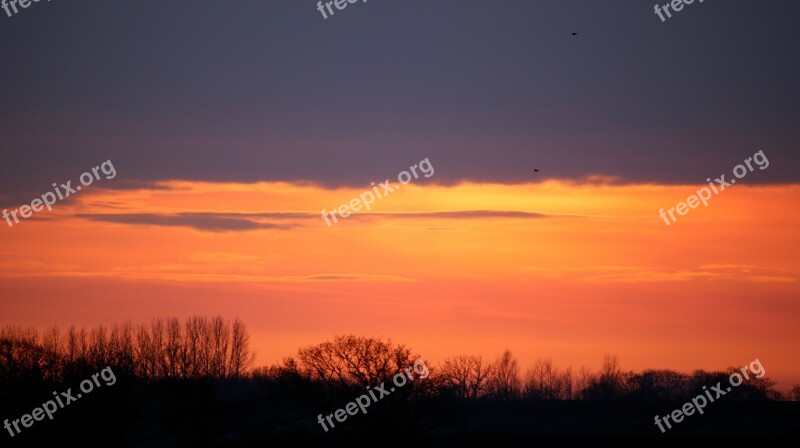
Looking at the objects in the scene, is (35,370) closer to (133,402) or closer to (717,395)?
(133,402)

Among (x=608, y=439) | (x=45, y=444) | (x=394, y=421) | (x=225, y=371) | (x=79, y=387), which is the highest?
(x=225, y=371)

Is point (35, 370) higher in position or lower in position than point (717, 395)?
higher

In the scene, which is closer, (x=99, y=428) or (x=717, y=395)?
(x=99, y=428)

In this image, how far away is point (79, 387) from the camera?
3529 inches

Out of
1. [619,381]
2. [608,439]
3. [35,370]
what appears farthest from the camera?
[619,381]

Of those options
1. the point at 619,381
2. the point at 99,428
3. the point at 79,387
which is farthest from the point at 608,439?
the point at 619,381

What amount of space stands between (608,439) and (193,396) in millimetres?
33482

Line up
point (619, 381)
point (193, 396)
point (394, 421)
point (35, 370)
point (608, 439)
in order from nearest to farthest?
point (608, 439)
point (394, 421)
point (193, 396)
point (35, 370)
point (619, 381)
